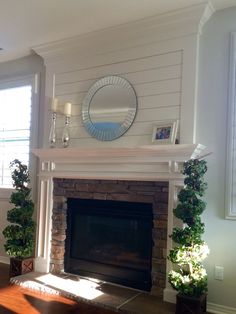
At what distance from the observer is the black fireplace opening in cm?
336

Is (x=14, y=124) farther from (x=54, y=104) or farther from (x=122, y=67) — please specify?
(x=122, y=67)

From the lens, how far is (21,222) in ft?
12.5

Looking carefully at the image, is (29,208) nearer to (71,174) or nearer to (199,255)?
(71,174)

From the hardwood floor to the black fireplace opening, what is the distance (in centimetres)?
57

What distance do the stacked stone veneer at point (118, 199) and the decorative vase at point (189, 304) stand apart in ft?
1.41

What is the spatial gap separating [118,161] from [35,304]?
159 centimetres

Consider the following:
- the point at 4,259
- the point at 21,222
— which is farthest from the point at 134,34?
the point at 4,259

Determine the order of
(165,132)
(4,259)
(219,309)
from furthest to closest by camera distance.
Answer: (4,259) → (165,132) → (219,309)

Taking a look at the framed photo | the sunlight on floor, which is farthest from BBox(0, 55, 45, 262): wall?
the framed photo

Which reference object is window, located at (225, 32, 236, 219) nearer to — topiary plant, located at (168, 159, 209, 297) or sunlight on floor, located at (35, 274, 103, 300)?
topiary plant, located at (168, 159, 209, 297)

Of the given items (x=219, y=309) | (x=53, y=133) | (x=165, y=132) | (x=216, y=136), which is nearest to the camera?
(x=219, y=309)

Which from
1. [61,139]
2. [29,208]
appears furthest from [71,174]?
[29,208]

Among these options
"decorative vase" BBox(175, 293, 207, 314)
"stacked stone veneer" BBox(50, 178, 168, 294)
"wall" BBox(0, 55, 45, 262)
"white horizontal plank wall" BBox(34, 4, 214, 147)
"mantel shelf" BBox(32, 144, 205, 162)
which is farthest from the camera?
"wall" BBox(0, 55, 45, 262)

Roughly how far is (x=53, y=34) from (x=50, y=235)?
7.77 feet
